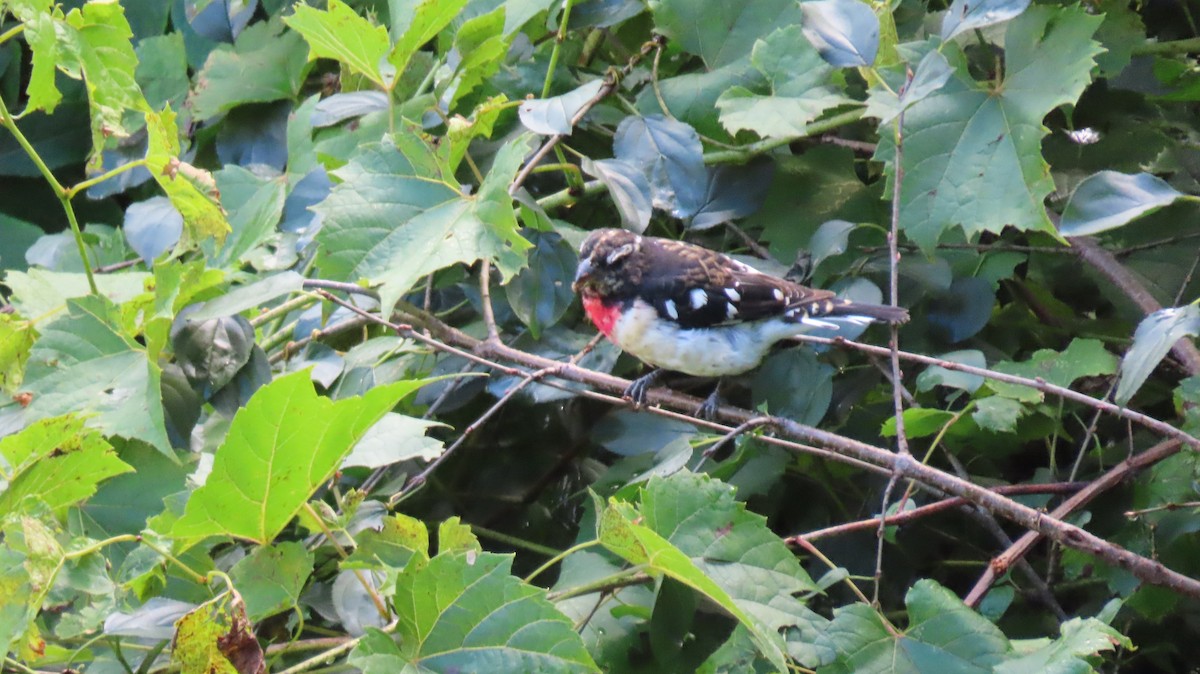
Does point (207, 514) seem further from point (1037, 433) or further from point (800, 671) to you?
point (1037, 433)

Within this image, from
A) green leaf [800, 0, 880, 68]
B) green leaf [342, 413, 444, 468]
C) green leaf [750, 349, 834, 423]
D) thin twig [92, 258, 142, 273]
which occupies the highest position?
green leaf [800, 0, 880, 68]

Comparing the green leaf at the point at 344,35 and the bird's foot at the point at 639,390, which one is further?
the green leaf at the point at 344,35

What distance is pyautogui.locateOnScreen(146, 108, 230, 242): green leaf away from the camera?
1.84 metres

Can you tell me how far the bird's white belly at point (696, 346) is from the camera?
234 cm

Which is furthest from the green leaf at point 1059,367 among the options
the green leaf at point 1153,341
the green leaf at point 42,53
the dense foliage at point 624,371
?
the green leaf at point 42,53

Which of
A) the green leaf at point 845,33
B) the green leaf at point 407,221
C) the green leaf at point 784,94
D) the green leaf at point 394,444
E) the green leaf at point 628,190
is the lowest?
the green leaf at point 394,444

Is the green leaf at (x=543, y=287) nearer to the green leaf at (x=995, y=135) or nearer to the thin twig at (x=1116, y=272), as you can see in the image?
the green leaf at (x=995, y=135)

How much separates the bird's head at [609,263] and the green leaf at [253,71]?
0.96 metres

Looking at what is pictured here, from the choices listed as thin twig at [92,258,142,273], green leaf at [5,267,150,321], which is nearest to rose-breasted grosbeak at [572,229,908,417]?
green leaf at [5,267,150,321]

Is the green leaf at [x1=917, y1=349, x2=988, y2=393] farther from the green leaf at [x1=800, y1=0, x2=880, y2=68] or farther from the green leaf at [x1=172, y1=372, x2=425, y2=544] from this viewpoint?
the green leaf at [x1=172, y1=372, x2=425, y2=544]

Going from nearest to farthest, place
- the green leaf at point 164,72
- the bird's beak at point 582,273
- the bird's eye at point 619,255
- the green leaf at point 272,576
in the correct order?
the green leaf at point 272,576 < the bird's beak at point 582,273 < the bird's eye at point 619,255 < the green leaf at point 164,72

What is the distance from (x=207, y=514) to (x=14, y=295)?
90cm

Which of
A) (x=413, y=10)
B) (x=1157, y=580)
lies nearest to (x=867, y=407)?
(x=1157, y=580)

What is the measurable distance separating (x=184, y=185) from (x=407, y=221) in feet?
1.21
